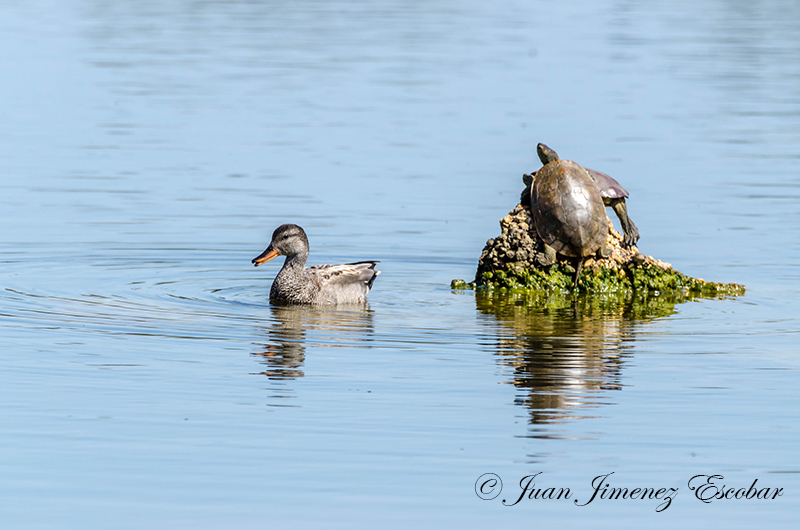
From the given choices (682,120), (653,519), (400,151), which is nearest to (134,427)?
(653,519)

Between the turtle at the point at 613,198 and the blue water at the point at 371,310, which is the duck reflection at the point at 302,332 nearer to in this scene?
the blue water at the point at 371,310

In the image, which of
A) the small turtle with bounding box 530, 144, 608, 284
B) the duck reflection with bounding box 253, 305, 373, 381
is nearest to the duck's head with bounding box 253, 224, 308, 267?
the duck reflection with bounding box 253, 305, 373, 381

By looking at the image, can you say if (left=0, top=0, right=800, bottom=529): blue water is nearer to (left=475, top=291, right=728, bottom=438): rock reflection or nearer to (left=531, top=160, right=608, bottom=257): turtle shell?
(left=475, top=291, right=728, bottom=438): rock reflection

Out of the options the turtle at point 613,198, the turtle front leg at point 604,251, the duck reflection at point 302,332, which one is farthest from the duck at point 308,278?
the turtle front leg at point 604,251

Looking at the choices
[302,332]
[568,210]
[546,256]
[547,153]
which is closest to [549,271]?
[546,256]

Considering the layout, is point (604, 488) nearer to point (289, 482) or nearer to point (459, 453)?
point (459, 453)

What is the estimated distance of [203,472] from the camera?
7602mm

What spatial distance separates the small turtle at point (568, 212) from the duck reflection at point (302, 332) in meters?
2.21

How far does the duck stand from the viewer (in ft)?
44.0

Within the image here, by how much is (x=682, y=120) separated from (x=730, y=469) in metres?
21.0

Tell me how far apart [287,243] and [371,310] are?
130 centimetres

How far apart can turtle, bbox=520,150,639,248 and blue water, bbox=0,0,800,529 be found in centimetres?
110

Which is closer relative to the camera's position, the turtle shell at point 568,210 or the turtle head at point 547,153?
the turtle shell at point 568,210

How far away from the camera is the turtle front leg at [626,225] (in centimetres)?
1507
